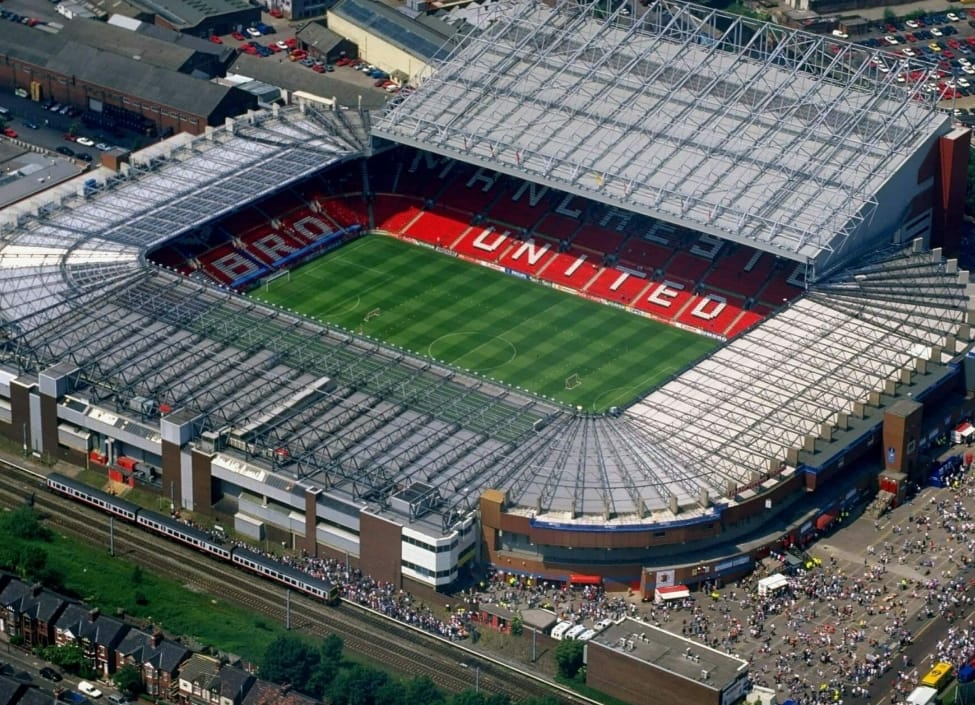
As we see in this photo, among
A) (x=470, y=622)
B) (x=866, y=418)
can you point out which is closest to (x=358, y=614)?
(x=470, y=622)

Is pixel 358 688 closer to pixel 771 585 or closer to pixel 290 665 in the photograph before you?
pixel 290 665

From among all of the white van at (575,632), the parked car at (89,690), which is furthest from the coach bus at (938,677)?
the parked car at (89,690)

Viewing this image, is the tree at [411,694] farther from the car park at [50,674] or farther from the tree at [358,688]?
the car park at [50,674]

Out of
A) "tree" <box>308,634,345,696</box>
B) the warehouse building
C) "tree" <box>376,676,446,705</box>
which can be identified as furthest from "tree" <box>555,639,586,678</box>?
"tree" <box>308,634,345,696</box>

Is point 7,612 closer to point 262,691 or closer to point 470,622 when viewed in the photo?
point 262,691

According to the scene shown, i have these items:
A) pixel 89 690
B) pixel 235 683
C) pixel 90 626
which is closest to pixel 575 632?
pixel 235 683

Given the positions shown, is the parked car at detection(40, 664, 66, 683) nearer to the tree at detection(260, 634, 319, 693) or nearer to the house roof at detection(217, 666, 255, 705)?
the house roof at detection(217, 666, 255, 705)
